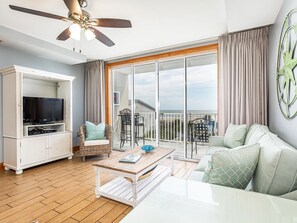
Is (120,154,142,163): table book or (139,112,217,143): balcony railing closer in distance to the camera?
(120,154,142,163): table book

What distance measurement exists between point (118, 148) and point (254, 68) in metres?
3.66

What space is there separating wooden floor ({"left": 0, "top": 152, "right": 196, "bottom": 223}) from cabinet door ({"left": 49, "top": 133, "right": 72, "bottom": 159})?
16.3 inches

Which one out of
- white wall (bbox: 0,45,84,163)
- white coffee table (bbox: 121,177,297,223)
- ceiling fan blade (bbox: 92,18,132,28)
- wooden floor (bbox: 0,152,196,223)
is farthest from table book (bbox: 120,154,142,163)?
white wall (bbox: 0,45,84,163)

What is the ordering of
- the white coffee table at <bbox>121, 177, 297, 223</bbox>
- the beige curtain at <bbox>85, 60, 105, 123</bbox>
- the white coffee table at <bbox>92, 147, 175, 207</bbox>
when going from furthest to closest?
the beige curtain at <bbox>85, 60, 105, 123</bbox>
the white coffee table at <bbox>92, 147, 175, 207</bbox>
the white coffee table at <bbox>121, 177, 297, 223</bbox>

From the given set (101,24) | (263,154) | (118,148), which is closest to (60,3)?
(101,24)

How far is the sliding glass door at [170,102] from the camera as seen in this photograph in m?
3.67

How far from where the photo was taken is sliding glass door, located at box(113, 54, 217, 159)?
3672 millimetres

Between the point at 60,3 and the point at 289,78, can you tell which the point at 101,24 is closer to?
the point at 60,3

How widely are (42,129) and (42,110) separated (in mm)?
441

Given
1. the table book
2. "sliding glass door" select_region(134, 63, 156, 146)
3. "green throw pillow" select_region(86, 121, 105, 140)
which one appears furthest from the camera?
"sliding glass door" select_region(134, 63, 156, 146)

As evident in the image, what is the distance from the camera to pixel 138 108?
4629 mm

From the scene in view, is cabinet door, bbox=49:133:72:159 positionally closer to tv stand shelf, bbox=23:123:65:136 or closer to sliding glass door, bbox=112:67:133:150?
tv stand shelf, bbox=23:123:65:136

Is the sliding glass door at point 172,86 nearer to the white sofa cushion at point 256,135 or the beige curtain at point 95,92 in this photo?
the beige curtain at point 95,92

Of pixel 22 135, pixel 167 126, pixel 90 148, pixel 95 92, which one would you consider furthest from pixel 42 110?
pixel 167 126
